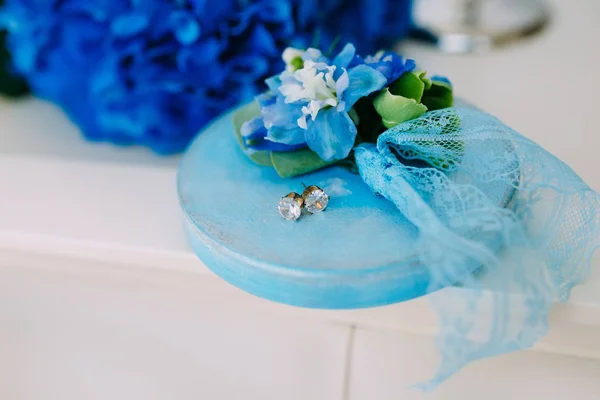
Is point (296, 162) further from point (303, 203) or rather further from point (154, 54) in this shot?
point (154, 54)

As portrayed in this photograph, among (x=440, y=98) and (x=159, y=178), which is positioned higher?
(x=440, y=98)

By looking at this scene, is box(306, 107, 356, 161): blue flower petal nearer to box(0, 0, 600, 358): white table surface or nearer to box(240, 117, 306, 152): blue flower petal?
box(240, 117, 306, 152): blue flower petal

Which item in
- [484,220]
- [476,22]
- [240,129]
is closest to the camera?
[484,220]

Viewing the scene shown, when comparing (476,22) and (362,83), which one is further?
(476,22)

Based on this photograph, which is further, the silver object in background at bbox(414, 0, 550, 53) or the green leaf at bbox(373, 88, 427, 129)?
Answer: the silver object in background at bbox(414, 0, 550, 53)

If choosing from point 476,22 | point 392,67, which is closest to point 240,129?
point 392,67

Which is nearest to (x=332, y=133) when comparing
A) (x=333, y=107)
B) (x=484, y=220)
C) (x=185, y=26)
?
(x=333, y=107)

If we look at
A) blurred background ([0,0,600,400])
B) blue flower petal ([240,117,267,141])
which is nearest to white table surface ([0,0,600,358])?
blurred background ([0,0,600,400])

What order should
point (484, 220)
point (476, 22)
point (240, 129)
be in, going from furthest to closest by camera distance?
point (476, 22)
point (240, 129)
point (484, 220)
